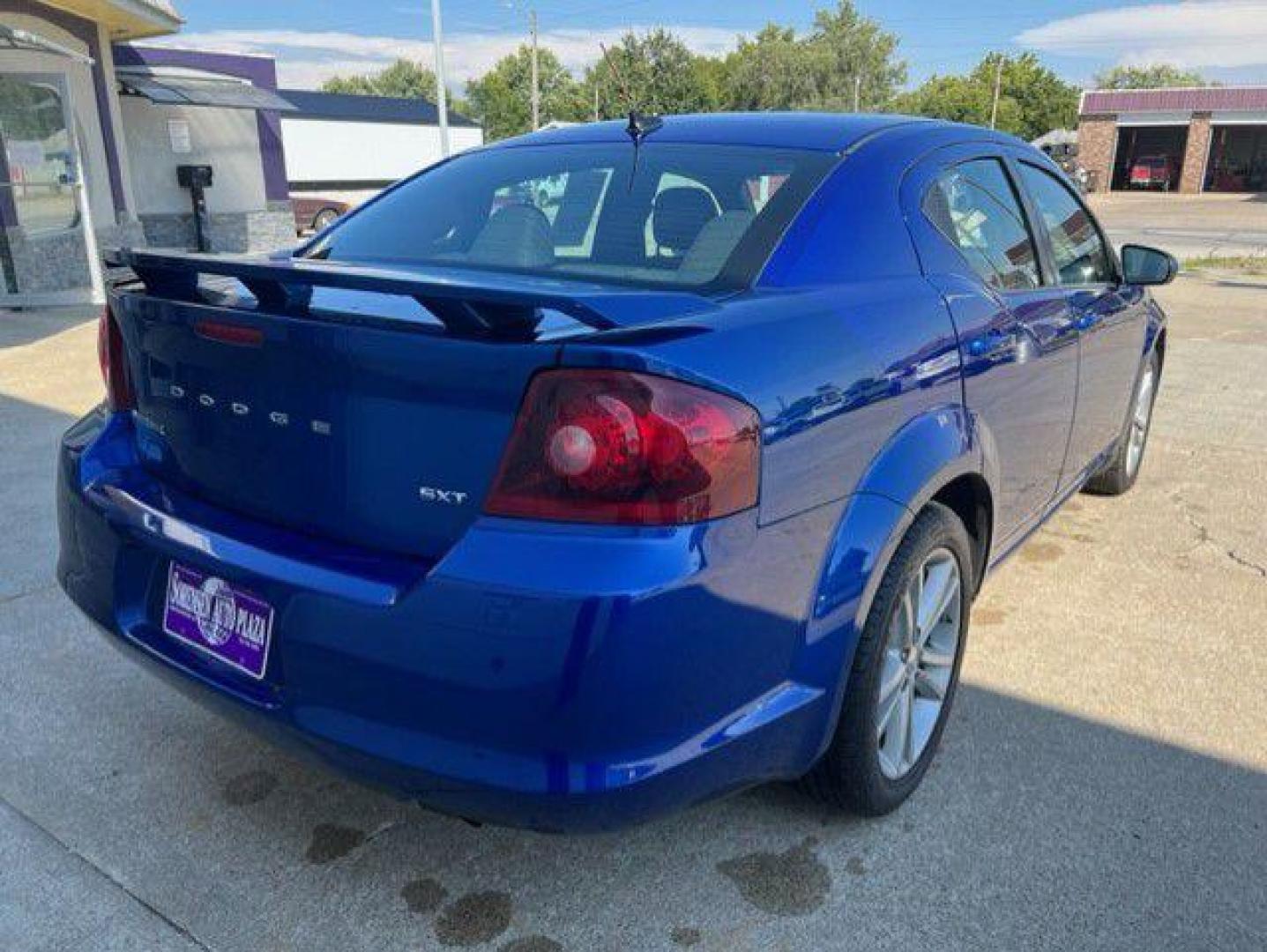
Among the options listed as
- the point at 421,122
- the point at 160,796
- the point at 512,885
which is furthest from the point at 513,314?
the point at 421,122

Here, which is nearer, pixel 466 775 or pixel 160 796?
pixel 466 775

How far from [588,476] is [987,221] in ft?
6.21

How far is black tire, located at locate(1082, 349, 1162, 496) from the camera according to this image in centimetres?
441

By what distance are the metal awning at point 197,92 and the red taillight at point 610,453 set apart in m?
15.5

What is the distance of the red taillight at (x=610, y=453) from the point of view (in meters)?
1.66

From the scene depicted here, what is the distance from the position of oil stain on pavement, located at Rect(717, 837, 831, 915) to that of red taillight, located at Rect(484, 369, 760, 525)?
96 cm

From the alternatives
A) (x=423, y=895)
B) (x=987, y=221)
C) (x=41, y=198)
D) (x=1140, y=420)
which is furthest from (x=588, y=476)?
(x=41, y=198)

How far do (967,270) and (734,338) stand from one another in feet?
3.81

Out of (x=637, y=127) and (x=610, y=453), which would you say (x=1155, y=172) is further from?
(x=610, y=453)

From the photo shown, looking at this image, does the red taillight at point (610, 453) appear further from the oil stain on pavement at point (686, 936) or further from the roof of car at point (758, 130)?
the roof of car at point (758, 130)

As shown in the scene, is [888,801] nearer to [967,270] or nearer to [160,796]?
[967,270]

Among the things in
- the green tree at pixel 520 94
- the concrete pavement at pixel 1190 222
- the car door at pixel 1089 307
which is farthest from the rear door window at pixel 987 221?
the green tree at pixel 520 94

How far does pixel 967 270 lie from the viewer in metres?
2.71

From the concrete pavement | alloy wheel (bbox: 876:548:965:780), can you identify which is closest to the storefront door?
alloy wheel (bbox: 876:548:965:780)
